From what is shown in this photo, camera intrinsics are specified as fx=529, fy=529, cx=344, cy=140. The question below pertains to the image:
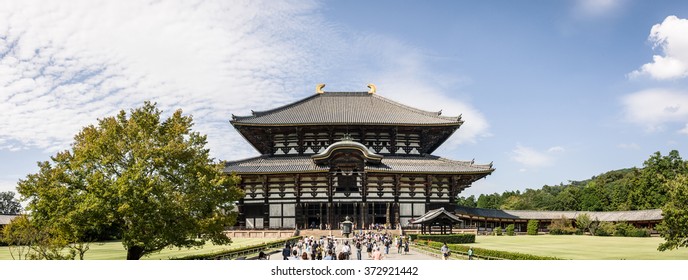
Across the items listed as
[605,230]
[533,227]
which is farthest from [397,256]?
[605,230]

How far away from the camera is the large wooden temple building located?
53.8 m

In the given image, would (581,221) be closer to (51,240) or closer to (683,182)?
(683,182)

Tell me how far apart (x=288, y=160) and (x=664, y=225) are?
37810 mm

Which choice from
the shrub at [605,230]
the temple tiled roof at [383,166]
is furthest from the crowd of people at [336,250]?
the shrub at [605,230]

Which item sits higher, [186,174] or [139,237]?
[186,174]

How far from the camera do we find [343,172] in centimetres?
5462

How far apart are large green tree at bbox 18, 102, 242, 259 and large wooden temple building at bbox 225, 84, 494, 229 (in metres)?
27.1

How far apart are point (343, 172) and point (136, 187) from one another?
33115 mm

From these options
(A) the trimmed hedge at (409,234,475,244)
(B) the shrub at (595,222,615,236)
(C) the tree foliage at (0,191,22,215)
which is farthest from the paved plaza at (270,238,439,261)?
(C) the tree foliage at (0,191,22,215)

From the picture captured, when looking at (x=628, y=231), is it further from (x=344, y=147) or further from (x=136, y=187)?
(x=136, y=187)

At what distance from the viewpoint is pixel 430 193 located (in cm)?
5594

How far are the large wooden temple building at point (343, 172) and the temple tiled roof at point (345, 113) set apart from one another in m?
0.16

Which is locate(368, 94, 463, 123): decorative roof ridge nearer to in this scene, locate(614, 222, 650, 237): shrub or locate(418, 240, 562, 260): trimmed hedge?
locate(614, 222, 650, 237): shrub
